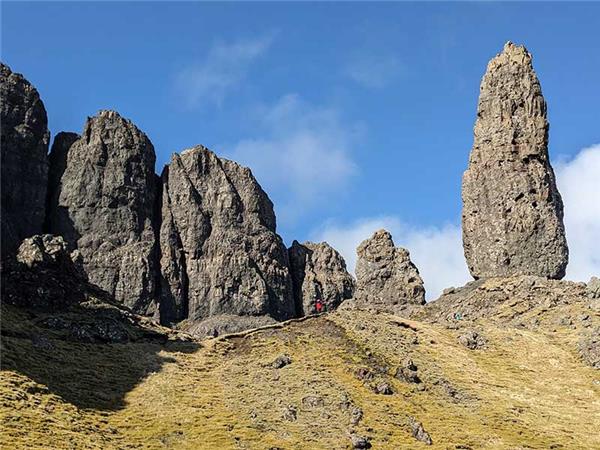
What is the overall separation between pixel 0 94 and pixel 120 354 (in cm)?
→ 8382

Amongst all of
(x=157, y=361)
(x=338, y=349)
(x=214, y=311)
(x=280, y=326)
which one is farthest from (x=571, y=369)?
(x=214, y=311)

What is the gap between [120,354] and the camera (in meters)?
94.2

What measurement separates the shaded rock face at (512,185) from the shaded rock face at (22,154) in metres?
83.1

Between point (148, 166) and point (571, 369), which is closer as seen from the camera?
point (571, 369)

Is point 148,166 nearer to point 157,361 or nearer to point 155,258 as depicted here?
point 155,258

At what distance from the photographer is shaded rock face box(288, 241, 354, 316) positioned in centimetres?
18125

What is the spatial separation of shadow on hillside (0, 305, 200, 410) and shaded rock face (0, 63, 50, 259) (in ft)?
184

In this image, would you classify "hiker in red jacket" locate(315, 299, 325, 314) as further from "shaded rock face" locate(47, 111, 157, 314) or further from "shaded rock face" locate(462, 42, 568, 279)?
"shaded rock face" locate(462, 42, 568, 279)

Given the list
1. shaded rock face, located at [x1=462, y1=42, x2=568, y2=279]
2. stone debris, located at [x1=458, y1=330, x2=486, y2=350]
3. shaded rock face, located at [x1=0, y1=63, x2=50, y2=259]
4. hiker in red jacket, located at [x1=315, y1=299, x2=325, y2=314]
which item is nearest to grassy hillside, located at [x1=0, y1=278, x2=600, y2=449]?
stone debris, located at [x1=458, y1=330, x2=486, y2=350]

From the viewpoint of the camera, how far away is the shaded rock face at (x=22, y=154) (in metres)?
152

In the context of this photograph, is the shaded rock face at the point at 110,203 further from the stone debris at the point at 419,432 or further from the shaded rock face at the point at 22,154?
the stone debris at the point at 419,432

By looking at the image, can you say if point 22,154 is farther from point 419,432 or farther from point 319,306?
point 419,432

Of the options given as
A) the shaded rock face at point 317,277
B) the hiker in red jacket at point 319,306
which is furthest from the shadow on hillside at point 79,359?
the shaded rock face at point 317,277

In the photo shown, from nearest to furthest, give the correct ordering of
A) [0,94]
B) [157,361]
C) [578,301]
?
1. [157,361]
2. [578,301]
3. [0,94]
